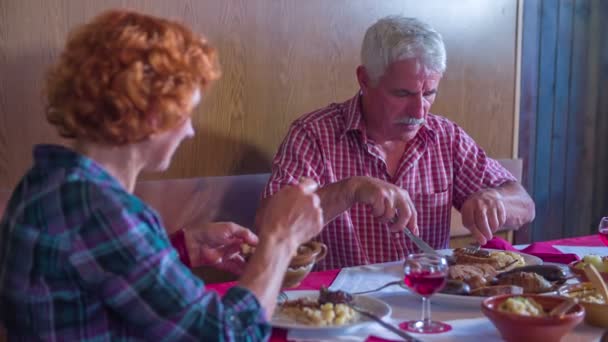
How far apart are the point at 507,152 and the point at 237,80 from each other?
1501 mm

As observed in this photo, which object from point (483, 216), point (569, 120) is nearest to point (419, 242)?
point (483, 216)

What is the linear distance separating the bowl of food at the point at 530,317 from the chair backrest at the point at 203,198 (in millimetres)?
1315

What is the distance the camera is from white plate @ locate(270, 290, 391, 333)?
1.34m

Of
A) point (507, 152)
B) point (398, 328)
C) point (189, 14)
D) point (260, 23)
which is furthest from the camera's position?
point (507, 152)

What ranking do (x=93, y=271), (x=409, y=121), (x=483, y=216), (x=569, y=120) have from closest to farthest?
(x=93, y=271), (x=483, y=216), (x=409, y=121), (x=569, y=120)

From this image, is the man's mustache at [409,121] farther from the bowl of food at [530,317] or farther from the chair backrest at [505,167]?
the bowl of food at [530,317]

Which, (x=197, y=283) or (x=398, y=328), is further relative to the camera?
(x=398, y=328)

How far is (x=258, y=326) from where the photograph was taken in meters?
1.20

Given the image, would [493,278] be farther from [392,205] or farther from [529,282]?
[392,205]

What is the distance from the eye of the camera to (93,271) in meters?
1.08

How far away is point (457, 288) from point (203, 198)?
1.15 meters

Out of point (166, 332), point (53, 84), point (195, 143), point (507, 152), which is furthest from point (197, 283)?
point (507, 152)

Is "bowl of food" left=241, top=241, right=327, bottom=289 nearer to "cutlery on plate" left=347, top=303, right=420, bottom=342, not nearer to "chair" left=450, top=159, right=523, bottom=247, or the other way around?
"cutlery on plate" left=347, top=303, right=420, bottom=342

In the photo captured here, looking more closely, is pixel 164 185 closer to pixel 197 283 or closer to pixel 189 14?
pixel 189 14
